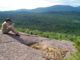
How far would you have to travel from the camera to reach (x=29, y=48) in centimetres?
1627

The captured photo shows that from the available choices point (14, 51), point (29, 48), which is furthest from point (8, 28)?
point (14, 51)

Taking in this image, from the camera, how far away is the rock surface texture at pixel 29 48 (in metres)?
14.7

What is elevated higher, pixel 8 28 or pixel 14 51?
pixel 8 28

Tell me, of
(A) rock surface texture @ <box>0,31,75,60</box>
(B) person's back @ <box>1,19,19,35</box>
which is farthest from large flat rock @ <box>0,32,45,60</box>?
(B) person's back @ <box>1,19,19,35</box>

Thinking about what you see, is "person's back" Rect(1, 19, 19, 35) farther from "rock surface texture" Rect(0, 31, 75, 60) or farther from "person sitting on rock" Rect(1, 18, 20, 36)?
"rock surface texture" Rect(0, 31, 75, 60)

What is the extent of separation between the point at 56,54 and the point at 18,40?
2911 millimetres

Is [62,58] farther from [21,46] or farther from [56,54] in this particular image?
[21,46]

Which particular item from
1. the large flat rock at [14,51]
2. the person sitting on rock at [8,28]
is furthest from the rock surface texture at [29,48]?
the person sitting on rock at [8,28]

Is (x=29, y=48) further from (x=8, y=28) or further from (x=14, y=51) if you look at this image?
(x=8, y=28)

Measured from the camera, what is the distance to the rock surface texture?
14.7 metres

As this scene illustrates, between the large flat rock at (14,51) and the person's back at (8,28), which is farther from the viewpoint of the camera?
the person's back at (8,28)

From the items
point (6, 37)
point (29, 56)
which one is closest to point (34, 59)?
point (29, 56)

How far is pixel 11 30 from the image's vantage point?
62.0ft

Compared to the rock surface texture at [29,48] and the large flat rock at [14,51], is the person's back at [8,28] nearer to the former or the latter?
the rock surface texture at [29,48]
